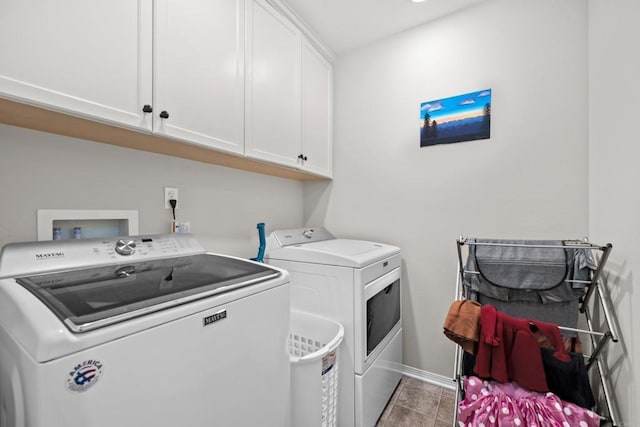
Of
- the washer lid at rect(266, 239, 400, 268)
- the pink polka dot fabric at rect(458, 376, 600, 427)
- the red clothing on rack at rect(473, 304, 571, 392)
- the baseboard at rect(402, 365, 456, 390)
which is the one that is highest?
the washer lid at rect(266, 239, 400, 268)

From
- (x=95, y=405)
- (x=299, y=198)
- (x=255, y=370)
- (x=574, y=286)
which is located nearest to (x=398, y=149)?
(x=299, y=198)

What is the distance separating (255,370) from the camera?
0.93 meters

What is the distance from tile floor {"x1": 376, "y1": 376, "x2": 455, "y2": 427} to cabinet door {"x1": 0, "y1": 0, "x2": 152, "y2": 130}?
2105 mm

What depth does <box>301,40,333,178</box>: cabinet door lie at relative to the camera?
2027 mm

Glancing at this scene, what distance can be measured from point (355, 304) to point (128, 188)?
1.31 m

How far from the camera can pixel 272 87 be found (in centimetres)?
169

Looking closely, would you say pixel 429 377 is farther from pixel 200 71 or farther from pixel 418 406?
pixel 200 71

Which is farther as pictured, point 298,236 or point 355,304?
point 298,236

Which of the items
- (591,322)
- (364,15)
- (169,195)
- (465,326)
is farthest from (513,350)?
(364,15)

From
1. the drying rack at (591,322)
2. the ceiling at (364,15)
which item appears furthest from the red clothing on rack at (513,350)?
the ceiling at (364,15)

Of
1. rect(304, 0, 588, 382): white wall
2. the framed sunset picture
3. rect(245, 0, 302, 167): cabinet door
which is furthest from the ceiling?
the framed sunset picture

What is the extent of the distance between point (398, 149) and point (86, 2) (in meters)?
1.87

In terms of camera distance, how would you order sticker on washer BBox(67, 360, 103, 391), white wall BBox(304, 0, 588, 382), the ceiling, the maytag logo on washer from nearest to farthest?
sticker on washer BBox(67, 360, 103, 391), the maytag logo on washer, white wall BBox(304, 0, 588, 382), the ceiling

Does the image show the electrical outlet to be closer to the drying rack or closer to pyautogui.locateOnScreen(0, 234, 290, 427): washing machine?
pyautogui.locateOnScreen(0, 234, 290, 427): washing machine
